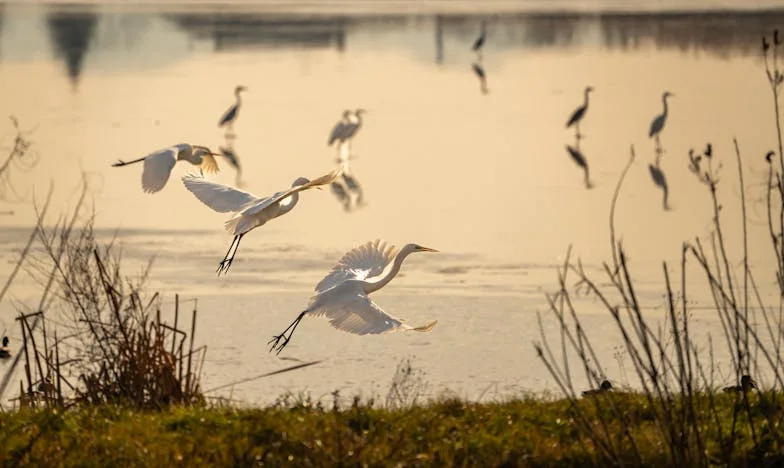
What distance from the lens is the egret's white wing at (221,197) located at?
8.41 meters

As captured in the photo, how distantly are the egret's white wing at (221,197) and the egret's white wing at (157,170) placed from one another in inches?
7.2

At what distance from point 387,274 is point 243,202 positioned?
0.82 m

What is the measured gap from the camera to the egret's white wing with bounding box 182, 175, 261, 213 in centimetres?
841

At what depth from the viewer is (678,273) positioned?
42.6 ft

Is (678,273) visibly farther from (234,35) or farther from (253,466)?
(234,35)

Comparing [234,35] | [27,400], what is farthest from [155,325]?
[234,35]

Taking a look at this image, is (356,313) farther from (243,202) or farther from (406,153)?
(406,153)

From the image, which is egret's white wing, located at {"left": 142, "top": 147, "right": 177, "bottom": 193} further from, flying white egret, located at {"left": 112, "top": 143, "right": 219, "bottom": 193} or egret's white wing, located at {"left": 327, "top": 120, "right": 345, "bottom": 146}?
egret's white wing, located at {"left": 327, "top": 120, "right": 345, "bottom": 146}

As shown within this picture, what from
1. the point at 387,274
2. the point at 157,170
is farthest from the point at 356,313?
the point at 157,170

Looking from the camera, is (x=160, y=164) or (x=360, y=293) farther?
(x=160, y=164)

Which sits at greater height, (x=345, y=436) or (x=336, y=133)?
(x=345, y=436)

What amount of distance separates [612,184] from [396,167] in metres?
2.87

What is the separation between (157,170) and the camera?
341 inches

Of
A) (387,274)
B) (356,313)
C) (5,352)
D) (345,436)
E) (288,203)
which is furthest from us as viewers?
(5,352)
